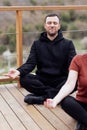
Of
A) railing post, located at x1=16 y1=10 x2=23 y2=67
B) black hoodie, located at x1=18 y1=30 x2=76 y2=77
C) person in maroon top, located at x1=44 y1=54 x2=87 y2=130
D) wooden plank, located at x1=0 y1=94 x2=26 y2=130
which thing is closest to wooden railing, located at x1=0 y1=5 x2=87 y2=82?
railing post, located at x1=16 y1=10 x2=23 y2=67

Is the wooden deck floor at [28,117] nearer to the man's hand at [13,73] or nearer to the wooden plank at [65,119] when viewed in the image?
the wooden plank at [65,119]

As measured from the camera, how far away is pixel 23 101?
3.84m

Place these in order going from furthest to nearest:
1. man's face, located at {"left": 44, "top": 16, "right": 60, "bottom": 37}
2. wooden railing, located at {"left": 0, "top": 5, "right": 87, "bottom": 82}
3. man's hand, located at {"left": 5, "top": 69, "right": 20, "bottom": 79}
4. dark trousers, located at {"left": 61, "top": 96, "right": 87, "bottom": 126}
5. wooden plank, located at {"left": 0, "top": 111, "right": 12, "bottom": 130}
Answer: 1. wooden railing, located at {"left": 0, "top": 5, "right": 87, "bottom": 82}
2. man's face, located at {"left": 44, "top": 16, "right": 60, "bottom": 37}
3. man's hand, located at {"left": 5, "top": 69, "right": 20, "bottom": 79}
4. wooden plank, located at {"left": 0, "top": 111, "right": 12, "bottom": 130}
5. dark trousers, located at {"left": 61, "top": 96, "right": 87, "bottom": 126}

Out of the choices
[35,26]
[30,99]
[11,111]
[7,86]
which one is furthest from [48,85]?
[35,26]

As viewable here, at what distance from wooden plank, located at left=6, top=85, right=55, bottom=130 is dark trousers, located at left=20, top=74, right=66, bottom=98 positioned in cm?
20

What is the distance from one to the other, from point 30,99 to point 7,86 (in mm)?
768

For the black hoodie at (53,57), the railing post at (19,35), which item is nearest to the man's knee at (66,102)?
the black hoodie at (53,57)

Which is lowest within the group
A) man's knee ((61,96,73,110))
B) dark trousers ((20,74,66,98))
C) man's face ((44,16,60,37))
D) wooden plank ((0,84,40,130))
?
wooden plank ((0,84,40,130))

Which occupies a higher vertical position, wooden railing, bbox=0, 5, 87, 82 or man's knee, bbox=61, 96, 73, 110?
wooden railing, bbox=0, 5, 87, 82

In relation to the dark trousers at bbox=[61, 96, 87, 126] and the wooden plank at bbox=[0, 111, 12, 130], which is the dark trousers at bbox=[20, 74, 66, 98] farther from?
the dark trousers at bbox=[61, 96, 87, 126]

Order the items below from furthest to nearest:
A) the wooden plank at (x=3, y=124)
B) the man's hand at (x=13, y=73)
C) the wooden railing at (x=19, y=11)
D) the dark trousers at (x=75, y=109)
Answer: the wooden railing at (x=19, y=11)
the man's hand at (x=13, y=73)
the wooden plank at (x=3, y=124)
the dark trousers at (x=75, y=109)

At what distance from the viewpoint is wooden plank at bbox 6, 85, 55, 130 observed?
3172 mm

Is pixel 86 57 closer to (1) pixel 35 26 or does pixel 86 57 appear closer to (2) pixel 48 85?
(2) pixel 48 85

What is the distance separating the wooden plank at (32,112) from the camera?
317cm
